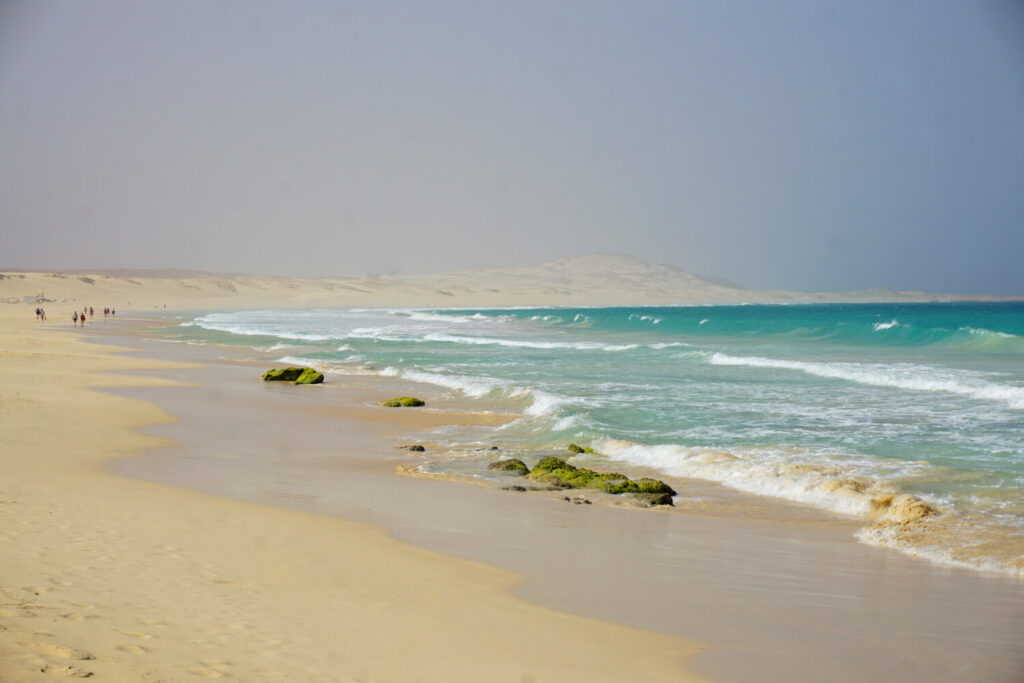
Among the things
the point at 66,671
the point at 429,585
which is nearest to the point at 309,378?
the point at 429,585

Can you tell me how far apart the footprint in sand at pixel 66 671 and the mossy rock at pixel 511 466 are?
25.4ft

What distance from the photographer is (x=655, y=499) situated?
34.0 ft

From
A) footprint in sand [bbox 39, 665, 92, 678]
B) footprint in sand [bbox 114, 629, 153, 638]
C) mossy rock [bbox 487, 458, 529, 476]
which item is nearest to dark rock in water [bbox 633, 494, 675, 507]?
mossy rock [bbox 487, 458, 529, 476]

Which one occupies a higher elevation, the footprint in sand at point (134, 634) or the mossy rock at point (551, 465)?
the mossy rock at point (551, 465)

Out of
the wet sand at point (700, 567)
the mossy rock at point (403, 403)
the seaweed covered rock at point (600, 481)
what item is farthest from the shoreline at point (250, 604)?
the mossy rock at point (403, 403)

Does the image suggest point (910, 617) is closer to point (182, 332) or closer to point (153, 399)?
point (153, 399)

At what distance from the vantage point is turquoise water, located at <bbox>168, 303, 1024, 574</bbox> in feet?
32.1

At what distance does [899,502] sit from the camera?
31.5ft

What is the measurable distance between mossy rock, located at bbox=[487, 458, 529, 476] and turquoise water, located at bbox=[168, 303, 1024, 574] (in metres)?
1.71

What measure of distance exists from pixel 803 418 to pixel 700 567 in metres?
9.72

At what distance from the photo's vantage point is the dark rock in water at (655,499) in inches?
405

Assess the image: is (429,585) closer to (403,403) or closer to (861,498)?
(861,498)

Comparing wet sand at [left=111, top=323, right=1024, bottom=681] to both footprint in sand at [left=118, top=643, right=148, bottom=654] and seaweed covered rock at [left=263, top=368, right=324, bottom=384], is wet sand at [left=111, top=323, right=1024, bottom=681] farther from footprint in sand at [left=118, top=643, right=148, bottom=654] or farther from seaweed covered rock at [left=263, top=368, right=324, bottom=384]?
seaweed covered rock at [left=263, top=368, right=324, bottom=384]

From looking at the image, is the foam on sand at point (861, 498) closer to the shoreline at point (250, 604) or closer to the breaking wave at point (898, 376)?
the shoreline at point (250, 604)
